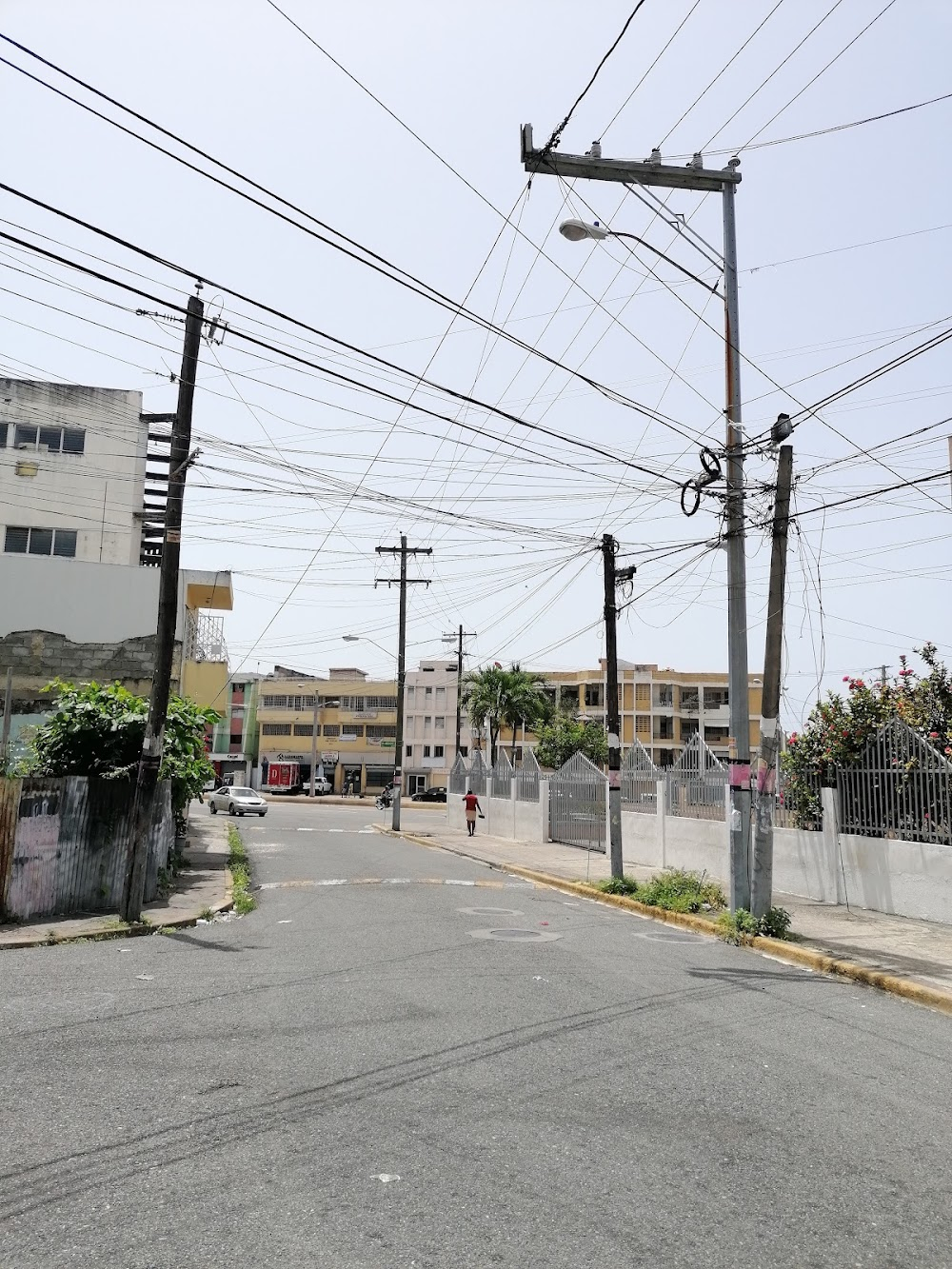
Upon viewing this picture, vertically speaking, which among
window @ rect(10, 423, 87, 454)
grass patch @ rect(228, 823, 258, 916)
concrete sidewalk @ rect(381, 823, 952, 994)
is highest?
window @ rect(10, 423, 87, 454)

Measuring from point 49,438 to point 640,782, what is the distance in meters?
27.4

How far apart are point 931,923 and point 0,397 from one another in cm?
3641

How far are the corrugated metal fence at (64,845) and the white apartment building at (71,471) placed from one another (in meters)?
24.7

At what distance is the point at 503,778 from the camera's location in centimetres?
3731

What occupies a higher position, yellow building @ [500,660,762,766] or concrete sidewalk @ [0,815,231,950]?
yellow building @ [500,660,762,766]

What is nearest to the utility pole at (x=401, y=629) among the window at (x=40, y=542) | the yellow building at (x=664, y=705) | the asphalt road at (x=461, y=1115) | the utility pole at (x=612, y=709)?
the window at (x=40, y=542)

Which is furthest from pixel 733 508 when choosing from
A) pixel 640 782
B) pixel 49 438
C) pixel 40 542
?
pixel 49 438

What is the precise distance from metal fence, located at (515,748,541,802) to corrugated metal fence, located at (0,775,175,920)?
58.0 feet

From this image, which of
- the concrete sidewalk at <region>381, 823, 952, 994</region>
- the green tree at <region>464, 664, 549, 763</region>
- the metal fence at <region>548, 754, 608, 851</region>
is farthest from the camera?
the green tree at <region>464, 664, 549, 763</region>

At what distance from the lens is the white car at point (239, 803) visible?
1960 inches

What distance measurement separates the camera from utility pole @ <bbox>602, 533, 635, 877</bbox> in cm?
1934

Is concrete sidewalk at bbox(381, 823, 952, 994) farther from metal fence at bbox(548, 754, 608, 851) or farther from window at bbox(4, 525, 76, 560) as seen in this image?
window at bbox(4, 525, 76, 560)

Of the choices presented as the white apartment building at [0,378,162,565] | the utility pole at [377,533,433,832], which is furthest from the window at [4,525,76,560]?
the utility pole at [377,533,433,832]

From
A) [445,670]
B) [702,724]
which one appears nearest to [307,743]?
[445,670]
